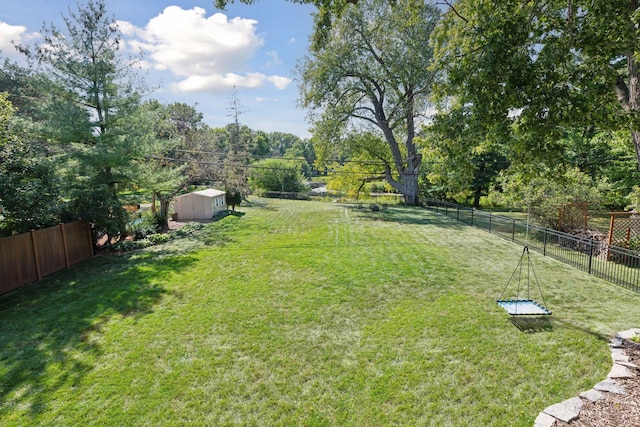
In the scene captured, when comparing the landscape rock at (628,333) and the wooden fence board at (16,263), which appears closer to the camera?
the landscape rock at (628,333)

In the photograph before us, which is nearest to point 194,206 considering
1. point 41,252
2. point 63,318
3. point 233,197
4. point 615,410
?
point 233,197

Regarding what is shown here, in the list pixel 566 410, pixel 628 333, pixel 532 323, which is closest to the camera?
pixel 566 410

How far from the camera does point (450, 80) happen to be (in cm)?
554

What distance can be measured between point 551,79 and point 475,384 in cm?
453

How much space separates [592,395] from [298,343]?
4.12 meters

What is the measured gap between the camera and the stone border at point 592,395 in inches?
147

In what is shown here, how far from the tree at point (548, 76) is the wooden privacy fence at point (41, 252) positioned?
36.6 ft

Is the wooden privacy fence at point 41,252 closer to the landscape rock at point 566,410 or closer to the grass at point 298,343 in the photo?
the grass at point 298,343

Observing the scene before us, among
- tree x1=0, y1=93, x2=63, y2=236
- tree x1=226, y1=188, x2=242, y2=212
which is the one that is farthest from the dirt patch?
tree x1=226, y1=188, x2=242, y2=212

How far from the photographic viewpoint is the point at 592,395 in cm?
404

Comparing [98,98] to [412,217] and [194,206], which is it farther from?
[412,217]

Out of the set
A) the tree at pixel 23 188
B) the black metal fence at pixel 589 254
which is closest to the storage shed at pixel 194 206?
the tree at pixel 23 188

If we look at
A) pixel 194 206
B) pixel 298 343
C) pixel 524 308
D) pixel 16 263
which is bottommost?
pixel 298 343

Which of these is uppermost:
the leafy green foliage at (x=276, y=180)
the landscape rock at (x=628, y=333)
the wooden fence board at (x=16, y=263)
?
the leafy green foliage at (x=276, y=180)
